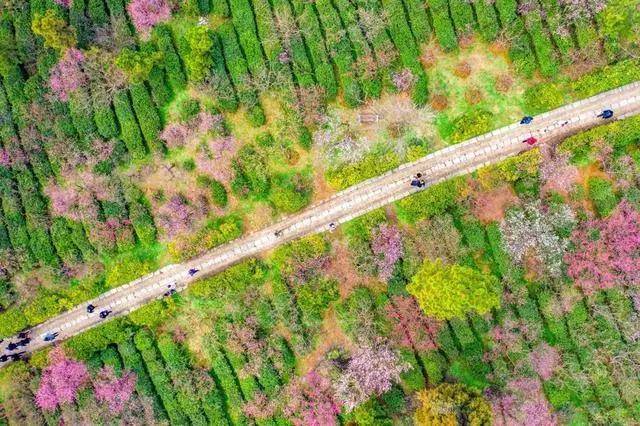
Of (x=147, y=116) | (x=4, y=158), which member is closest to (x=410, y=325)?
(x=147, y=116)

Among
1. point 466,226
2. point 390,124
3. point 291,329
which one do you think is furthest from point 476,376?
point 390,124

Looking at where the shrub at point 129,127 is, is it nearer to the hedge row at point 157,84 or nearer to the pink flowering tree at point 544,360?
the hedge row at point 157,84

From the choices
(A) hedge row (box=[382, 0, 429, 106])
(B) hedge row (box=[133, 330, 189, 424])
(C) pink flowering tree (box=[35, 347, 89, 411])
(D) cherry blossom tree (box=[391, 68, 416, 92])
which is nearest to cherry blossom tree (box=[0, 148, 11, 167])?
(C) pink flowering tree (box=[35, 347, 89, 411])

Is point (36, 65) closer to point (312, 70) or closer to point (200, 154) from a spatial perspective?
point (200, 154)

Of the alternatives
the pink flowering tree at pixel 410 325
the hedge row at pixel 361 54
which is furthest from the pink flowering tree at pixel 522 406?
the hedge row at pixel 361 54

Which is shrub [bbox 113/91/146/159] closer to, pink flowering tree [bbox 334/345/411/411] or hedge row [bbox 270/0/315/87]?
hedge row [bbox 270/0/315/87]

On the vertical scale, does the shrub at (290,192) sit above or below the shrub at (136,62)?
below

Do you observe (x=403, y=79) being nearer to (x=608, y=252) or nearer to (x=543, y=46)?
(x=543, y=46)
